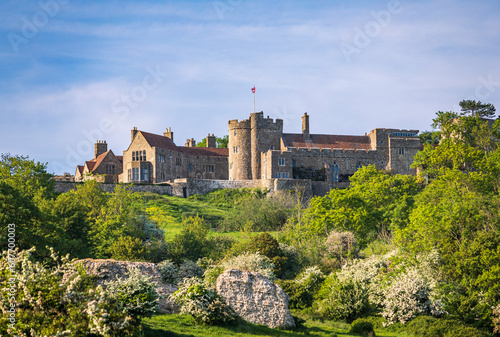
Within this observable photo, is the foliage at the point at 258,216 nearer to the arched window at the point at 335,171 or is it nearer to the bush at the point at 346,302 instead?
the arched window at the point at 335,171

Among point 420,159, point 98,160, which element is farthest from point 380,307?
point 98,160

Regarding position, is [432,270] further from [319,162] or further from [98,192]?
[319,162]

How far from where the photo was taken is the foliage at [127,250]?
4175 cm

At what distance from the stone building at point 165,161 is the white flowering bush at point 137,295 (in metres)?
56.5

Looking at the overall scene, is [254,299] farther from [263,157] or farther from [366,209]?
[263,157]

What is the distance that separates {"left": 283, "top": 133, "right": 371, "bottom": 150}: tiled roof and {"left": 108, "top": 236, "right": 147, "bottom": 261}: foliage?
46.6m

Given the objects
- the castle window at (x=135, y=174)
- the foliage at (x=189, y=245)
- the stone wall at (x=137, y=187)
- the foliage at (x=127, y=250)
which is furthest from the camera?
the castle window at (x=135, y=174)

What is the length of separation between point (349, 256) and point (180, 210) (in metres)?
27.4

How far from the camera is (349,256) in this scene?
4738 centimetres

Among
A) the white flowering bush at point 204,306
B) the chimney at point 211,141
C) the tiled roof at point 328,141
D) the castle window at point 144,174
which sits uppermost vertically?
the chimney at point 211,141

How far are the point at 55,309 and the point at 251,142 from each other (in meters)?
68.6

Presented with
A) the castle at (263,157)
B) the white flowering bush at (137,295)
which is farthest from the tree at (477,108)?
the white flowering bush at (137,295)

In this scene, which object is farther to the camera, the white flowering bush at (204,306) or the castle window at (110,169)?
the castle window at (110,169)

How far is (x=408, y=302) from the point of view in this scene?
3431cm
